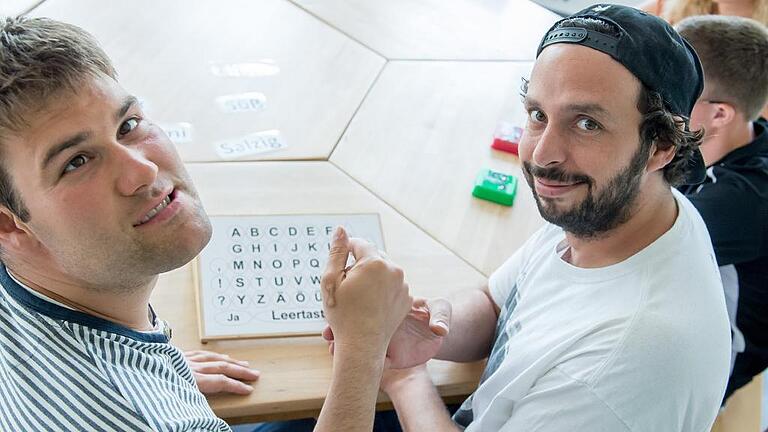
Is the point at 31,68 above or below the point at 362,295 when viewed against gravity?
above

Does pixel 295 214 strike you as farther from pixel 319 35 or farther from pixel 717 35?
pixel 717 35

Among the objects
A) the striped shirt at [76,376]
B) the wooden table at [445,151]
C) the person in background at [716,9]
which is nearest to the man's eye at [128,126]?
the striped shirt at [76,376]

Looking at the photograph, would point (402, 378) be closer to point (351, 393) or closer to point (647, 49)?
point (351, 393)

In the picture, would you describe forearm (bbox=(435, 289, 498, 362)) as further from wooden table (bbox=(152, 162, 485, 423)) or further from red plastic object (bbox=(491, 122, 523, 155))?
red plastic object (bbox=(491, 122, 523, 155))

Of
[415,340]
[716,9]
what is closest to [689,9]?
[716,9]

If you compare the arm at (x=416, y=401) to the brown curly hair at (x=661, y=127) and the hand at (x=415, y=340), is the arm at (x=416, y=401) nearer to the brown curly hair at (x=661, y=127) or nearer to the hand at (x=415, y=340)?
the hand at (x=415, y=340)

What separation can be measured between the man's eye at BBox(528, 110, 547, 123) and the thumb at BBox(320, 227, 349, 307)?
0.36 metres

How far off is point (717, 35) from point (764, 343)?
2.18ft

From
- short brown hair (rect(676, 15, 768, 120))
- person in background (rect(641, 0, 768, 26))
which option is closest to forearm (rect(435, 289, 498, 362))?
short brown hair (rect(676, 15, 768, 120))

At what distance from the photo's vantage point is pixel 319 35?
6.61ft

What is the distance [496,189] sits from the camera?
1551 millimetres

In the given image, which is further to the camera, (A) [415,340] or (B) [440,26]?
(B) [440,26]

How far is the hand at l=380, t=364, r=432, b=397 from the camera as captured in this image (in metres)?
1.17

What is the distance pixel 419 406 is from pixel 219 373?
0.32m
